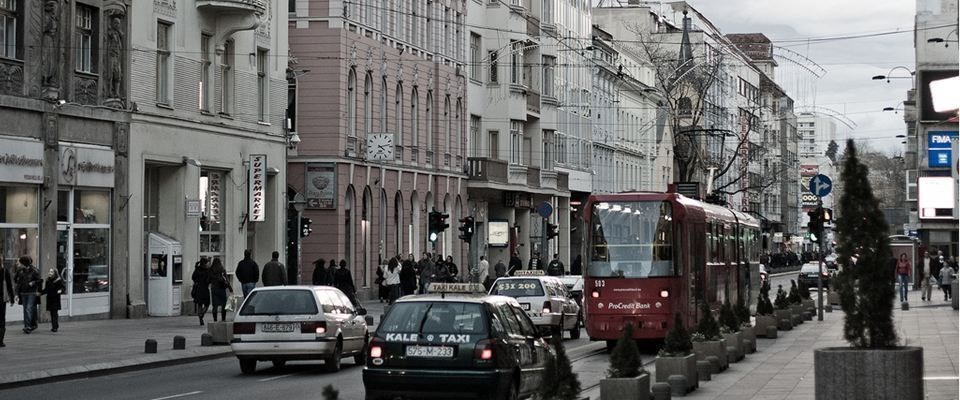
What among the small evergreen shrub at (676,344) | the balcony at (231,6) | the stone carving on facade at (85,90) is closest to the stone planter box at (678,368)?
the small evergreen shrub at (676,344)

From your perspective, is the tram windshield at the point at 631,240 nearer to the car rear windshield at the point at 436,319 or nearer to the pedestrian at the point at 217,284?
the pedestrian at the point at 217,284

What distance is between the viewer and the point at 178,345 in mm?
30391

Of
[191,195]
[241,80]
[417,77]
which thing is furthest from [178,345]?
[417,77]

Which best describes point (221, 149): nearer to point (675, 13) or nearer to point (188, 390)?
point (188, 390)

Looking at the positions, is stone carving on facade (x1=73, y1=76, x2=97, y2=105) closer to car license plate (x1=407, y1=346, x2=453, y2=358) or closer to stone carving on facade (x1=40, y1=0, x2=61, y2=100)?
stone carving on facade (x1=40, y1=0, x2=61, y2=100)

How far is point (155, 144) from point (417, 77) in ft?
73.1

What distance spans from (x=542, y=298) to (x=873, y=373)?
22.1 meters

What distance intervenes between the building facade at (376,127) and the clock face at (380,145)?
0.03m

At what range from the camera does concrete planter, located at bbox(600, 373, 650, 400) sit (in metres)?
16.8

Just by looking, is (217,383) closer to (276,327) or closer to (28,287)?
(276,327)

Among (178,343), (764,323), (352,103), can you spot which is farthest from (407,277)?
(178,343)

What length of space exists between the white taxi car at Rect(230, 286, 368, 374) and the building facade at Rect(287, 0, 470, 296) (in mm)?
29243

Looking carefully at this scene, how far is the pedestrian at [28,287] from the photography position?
33938 millimetres

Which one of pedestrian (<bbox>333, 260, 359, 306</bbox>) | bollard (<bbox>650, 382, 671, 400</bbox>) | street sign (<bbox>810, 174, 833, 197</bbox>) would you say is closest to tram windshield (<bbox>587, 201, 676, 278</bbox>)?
street sign (<bbox>810, 174, 833, 197</bbox>)
